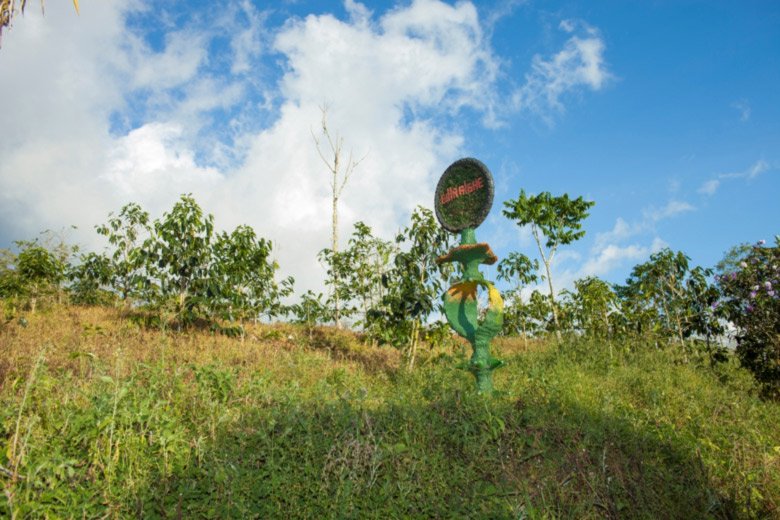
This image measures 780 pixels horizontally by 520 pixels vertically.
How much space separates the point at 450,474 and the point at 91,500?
106 inches

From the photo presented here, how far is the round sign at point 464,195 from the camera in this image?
6723mm

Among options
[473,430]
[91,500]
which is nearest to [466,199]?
[473,430]

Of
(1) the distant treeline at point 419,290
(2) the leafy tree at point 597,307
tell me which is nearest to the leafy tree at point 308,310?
(1) the distant treeline at point 419,290


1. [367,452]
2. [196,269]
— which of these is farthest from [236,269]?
[367,452]

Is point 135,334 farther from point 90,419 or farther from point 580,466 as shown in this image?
point 580,466

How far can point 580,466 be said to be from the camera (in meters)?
3.75

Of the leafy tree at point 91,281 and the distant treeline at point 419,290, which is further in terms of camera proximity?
the leafy tree at point 91,281

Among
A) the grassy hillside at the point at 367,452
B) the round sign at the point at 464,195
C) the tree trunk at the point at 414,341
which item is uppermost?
the round sign at the point at 464,195

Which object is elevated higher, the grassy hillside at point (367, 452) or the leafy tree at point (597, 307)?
the leafy tree at point (597, 307)

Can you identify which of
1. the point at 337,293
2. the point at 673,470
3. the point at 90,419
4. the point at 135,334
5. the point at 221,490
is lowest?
the point at 673,470

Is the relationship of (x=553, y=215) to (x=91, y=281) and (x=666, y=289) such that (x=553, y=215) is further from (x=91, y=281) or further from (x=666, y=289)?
(x=91, y=281)

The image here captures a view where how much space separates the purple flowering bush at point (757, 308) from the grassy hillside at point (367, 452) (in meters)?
1.22

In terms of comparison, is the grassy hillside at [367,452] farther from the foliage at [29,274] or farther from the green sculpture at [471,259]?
the foliage at [29,274]

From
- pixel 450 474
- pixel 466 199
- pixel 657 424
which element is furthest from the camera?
pixel 466 199
